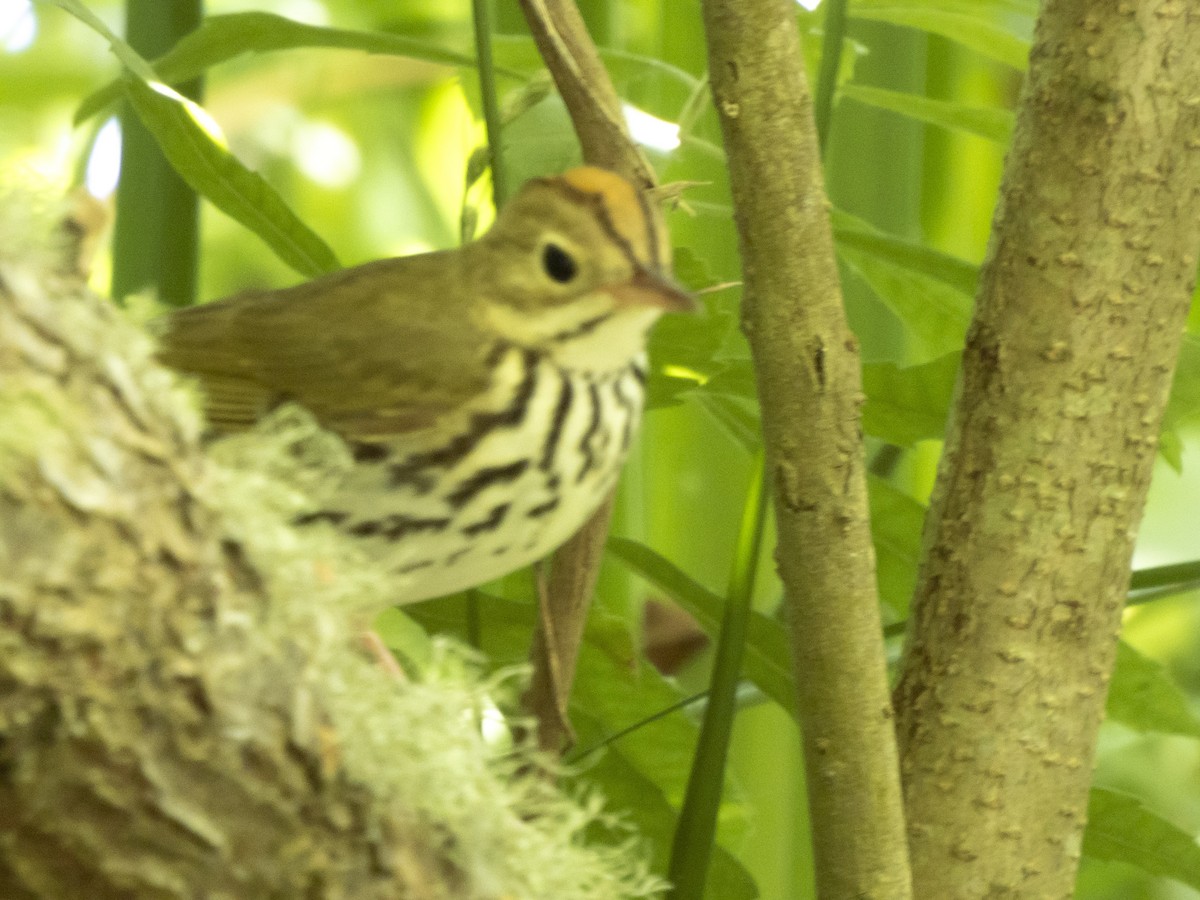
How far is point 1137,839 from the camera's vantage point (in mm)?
871

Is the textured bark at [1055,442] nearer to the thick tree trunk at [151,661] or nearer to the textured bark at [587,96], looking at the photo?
the textured bark at [587,96]

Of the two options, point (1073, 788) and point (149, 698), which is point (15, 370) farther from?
point (1073, 788)

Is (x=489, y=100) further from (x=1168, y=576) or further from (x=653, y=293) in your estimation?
(x=1168, y=576)

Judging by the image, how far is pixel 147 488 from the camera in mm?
380

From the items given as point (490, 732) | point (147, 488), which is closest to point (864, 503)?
point (147, 488)

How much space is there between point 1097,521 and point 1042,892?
0.18m

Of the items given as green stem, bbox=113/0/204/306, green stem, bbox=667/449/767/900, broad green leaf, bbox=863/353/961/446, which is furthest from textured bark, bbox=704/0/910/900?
green stem, bbox=113/0/204/306

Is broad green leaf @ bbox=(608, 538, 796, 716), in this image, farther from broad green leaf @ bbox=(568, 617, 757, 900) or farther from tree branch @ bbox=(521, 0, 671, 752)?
tree branch @ bbox=(521, 0, 671, 752)

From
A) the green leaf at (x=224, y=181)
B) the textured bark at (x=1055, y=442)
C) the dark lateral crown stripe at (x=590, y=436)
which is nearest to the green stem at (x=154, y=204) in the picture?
the green leaf at (x=224, y=181)

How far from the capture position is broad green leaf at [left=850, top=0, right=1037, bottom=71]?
0.89 meters

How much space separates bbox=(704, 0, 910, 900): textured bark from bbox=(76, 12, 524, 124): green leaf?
0.22m

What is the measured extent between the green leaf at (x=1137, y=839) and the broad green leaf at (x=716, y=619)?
0.18 metres

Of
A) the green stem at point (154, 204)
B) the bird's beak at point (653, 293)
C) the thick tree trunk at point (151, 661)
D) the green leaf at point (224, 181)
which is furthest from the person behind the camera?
the green stem at point (154, 204)

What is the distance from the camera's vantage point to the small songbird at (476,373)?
24.4 inches
